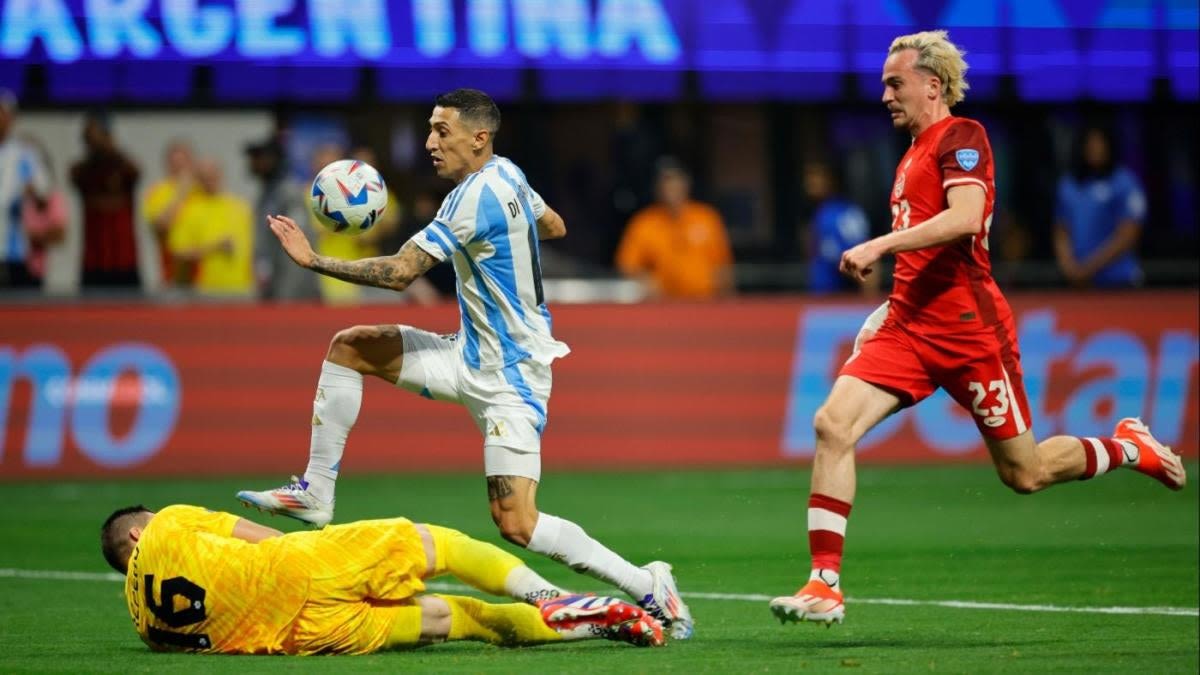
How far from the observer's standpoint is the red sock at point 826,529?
8.13 m

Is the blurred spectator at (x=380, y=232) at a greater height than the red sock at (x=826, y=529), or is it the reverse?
the blurred spectator at (x=380, y=232)

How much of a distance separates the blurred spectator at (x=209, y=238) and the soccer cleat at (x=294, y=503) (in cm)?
936

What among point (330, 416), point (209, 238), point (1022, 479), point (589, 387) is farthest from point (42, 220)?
point (1022, 479)

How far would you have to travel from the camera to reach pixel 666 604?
839cm

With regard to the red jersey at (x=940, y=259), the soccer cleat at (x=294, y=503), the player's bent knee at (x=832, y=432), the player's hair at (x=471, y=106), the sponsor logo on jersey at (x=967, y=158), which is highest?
the player's hair at (x=471, y=106)

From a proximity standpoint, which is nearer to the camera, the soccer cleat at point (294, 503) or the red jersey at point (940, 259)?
the soccer cleat at point (294, 503)

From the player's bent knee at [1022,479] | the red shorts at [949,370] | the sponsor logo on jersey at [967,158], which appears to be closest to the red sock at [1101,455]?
the player's bent knee at [1022,479]

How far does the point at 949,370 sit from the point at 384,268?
2498 millimetres

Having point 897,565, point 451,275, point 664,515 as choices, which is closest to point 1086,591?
point 897,565

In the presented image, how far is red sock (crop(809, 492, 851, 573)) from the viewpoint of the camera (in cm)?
813

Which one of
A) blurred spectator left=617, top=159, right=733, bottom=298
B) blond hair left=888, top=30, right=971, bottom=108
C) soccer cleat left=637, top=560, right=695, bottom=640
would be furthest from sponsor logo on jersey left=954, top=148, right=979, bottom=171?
blurred spectator left=617, top=159, right=733, bottom=298

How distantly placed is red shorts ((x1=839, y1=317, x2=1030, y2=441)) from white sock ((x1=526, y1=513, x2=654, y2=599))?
1293mm

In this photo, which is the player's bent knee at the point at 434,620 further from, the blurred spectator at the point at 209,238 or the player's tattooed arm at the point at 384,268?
the blurred spectator at the point at 209,238

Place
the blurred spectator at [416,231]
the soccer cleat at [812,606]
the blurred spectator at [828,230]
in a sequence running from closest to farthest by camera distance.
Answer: the soccer cleat at [812,606]
the blurred spectator at [416,231]
the blurred spectator at [828,230]
